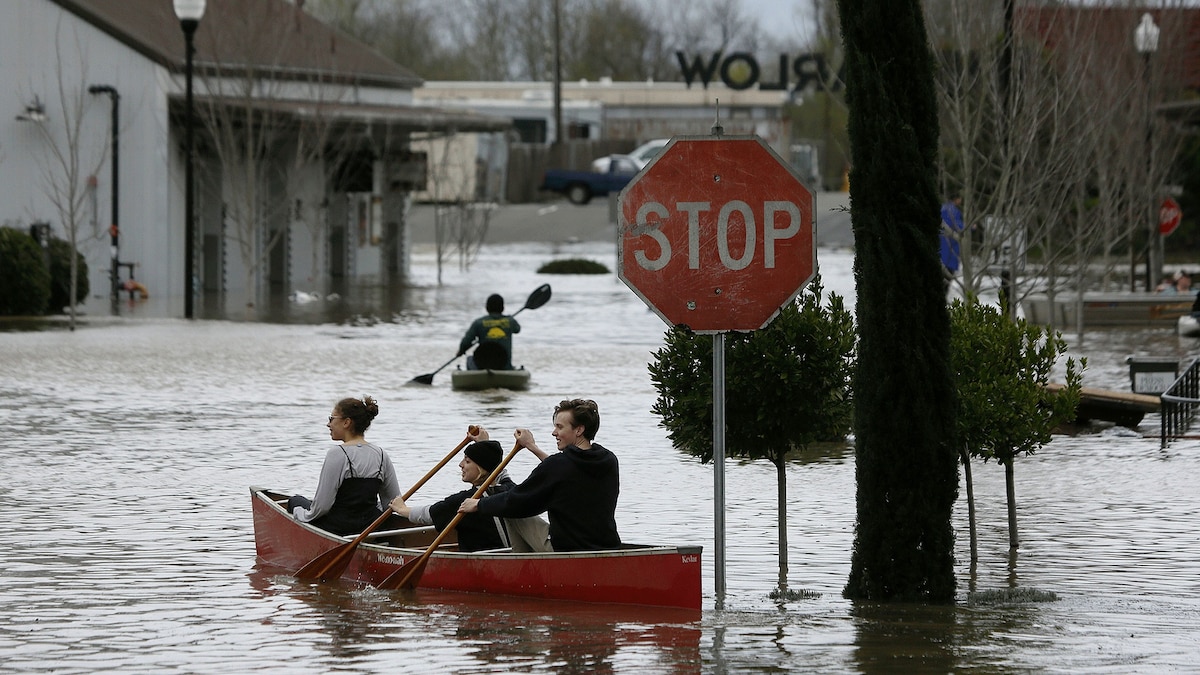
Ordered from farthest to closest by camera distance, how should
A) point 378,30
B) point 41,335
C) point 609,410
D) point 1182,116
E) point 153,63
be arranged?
1. point 378,30
2. point 1182,116
3. point 153,63
4. point 41,335
5. point 609,410

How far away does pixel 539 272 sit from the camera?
4862 centimetres

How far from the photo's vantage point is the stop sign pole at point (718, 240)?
9086 mm

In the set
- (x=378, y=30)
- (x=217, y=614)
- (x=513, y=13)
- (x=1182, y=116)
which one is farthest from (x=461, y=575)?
(x=513, y=13)

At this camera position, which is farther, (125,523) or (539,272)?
(539,272)

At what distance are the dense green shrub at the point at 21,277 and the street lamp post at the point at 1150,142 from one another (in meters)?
18.2

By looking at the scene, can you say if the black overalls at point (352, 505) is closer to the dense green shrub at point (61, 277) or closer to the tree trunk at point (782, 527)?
the tree trunk at point (782, 527)

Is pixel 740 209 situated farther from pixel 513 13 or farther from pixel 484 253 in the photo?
pixel 513 13

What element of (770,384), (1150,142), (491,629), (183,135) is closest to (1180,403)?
(770,384)

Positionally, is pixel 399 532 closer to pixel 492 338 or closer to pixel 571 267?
pixel 492 338

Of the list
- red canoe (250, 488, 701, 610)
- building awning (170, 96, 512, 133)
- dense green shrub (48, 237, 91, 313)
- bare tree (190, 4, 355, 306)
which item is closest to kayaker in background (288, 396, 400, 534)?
red canoe (250, 488, 701, 610)

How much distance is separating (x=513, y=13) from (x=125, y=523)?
106716 millimetres

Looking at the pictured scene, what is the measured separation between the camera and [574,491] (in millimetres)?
9344

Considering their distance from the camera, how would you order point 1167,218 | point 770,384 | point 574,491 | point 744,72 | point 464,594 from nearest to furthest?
point 574,491, point 464,594, point 770,384, point 1167,218, point 744,72

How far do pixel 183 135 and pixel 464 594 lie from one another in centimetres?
3179
